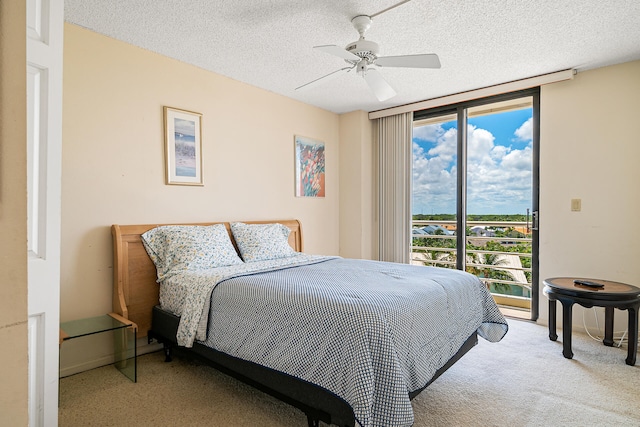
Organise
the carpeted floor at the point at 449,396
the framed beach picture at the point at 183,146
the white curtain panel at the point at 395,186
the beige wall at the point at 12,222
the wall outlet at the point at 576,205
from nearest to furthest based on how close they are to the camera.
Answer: the beige wall at the point at 12,222, the carpeted floor at the point at 449,396, the framed beach picture at the point at 183,146, the wall outlet at the point at 576,205, the white curtain panel at the point at 395,186

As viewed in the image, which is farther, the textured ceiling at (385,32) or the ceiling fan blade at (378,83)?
the ceiling fan blade at (378,83)

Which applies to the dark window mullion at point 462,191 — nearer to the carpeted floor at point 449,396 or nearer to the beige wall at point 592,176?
the beige wall at point 592,176

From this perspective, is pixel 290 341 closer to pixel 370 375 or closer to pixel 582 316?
pixel 370 375

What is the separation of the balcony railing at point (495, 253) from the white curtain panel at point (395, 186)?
0.36m

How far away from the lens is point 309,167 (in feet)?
14.6

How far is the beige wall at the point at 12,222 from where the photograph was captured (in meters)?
0.53

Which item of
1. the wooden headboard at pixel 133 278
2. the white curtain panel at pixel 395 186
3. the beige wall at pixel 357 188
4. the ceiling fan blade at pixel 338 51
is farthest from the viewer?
the beige wall at pixel 357 188

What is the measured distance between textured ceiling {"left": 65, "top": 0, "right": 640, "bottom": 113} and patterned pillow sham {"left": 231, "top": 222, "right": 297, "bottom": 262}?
151 cm

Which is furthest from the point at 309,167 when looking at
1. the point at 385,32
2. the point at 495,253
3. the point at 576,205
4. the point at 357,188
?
the point at 576,205

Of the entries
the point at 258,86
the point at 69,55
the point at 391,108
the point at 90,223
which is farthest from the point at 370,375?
the point at 391,108

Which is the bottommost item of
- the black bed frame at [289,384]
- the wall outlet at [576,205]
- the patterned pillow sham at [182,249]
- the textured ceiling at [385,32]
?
the black bed frame at [289,384]

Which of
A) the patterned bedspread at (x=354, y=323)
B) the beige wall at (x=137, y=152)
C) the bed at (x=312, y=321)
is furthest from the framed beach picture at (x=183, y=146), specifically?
the patterned bedspread at (x=354, y=323)

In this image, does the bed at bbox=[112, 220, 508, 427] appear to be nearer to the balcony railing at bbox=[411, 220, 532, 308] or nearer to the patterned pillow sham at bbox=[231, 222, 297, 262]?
the patterned pillow sham at bbox=[231, 222, 297, 262]

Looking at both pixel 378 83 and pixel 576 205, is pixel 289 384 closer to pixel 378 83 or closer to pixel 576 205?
pixel 378 83
